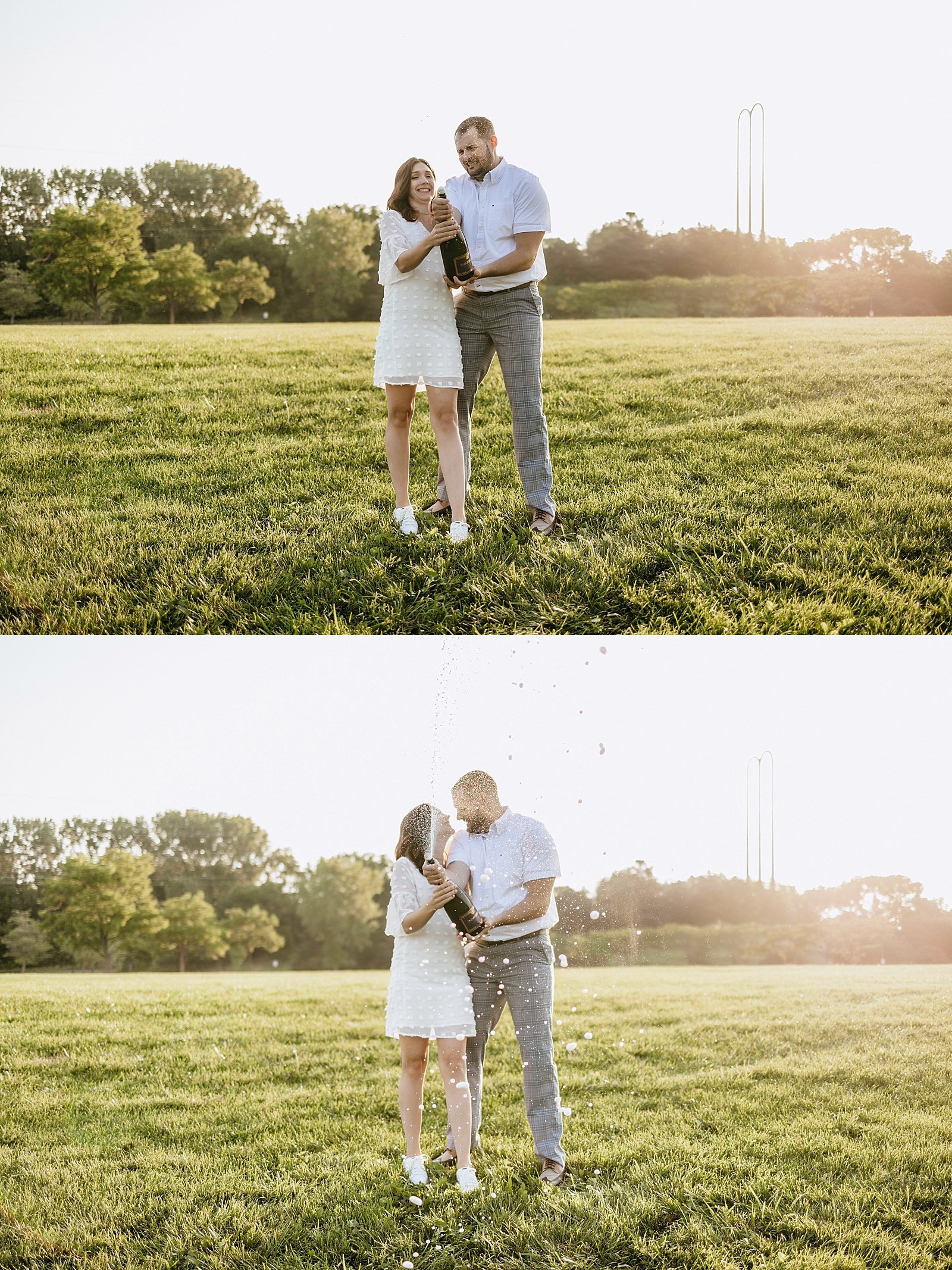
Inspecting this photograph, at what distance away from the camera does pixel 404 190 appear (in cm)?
438

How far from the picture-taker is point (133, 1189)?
14.3 feet

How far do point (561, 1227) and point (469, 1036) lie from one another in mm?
877

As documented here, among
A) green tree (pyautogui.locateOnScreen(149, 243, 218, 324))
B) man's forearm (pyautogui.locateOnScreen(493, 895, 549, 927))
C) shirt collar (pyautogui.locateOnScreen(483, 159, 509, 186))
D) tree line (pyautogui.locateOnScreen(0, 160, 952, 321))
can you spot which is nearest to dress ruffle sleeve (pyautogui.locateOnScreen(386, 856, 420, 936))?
man's forearm (pyautogui.locateOnScreen(493, 895, 549, 927))

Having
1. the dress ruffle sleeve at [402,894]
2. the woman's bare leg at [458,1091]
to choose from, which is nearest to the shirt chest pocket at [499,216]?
the dress ruffle sleeve at [402,894]

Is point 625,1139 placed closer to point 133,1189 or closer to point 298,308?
point 133,1189

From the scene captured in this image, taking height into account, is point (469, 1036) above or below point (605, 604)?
below

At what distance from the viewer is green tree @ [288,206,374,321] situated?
954 centimetres

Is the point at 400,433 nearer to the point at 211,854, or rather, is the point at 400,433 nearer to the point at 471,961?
the point at 471,961

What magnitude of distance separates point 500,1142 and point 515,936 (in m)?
1.35

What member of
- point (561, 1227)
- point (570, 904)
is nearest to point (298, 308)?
point (570, 904)

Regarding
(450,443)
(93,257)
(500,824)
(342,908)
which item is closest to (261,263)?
(93,257)

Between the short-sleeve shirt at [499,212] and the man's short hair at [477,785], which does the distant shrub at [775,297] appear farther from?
the man's short hair at [477,785]

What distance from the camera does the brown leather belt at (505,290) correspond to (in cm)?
462

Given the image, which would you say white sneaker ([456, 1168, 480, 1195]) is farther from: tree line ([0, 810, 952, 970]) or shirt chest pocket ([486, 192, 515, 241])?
shirt chest pocket ([486, 192, 515, 241])
